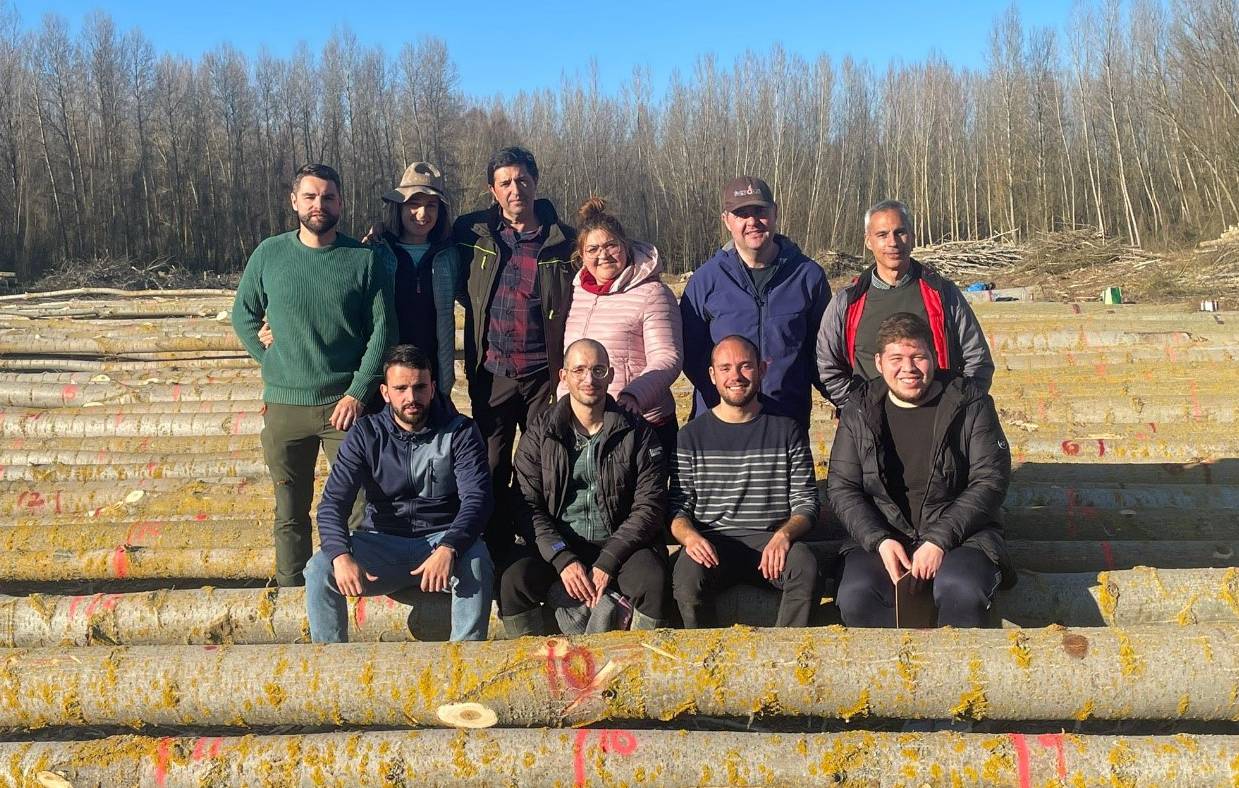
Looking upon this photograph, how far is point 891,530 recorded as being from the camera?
3.64 m

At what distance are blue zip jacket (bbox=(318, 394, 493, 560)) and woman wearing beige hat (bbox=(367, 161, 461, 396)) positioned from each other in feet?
2.47

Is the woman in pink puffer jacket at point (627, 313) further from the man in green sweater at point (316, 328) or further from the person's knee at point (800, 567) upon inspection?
the man in green sweater at point (316, 328)

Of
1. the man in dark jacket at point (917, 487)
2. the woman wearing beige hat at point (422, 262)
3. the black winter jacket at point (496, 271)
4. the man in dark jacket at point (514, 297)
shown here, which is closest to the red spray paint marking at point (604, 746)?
the man in dark jacket at point (917, 487)

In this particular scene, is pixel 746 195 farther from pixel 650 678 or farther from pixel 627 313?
pixel 650 678

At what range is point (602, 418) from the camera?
3.84m

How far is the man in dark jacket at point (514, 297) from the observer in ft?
14.5

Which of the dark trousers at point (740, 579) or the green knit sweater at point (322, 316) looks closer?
the dark trousers at point (740, 579)

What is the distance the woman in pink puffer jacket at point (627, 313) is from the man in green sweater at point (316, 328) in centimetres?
101

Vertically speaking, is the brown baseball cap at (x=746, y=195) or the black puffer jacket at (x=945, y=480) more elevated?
the brown baseball cap at (x=746, y=195)

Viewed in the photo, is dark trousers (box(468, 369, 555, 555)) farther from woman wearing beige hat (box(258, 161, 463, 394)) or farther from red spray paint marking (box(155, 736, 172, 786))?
red spray paint marking (box(155, 736, 172, 786))

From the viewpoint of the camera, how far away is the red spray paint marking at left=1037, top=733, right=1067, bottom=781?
8.69 feet

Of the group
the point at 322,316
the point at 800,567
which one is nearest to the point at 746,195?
the point at 800,567

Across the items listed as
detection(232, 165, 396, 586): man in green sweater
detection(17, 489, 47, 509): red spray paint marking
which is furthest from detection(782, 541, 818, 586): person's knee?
detection(17, 489, 47, 509): red spray paint marking

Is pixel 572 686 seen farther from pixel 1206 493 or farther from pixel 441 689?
pixel 1206 493
